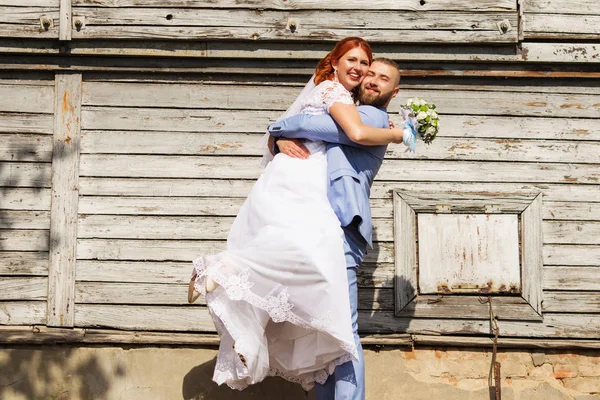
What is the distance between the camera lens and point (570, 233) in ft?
19.0

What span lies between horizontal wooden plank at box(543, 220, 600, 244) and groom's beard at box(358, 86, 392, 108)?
2018mm

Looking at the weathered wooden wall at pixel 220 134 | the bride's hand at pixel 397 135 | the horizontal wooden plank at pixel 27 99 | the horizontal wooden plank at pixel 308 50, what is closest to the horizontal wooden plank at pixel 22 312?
the weathered wooden wall at pixel 220 134

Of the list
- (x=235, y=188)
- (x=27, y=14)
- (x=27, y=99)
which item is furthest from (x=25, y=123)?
(x=235, y=188)

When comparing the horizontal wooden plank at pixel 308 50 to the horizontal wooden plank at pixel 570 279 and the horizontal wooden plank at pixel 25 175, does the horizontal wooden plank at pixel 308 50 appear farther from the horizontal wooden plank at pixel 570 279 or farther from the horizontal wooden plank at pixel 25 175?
the horizontal wooden plank at pixel 570 279

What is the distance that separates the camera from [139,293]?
5.70 meters

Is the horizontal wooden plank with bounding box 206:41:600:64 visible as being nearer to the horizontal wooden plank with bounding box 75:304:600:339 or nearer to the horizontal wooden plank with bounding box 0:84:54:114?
the horizontal wooden plank with bounding box 0:84:54:114

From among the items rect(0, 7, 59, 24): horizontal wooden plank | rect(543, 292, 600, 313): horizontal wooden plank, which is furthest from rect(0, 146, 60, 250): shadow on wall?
rect(543, 292, 600, 313): horizontal wooden plank

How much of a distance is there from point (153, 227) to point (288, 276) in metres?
1.97

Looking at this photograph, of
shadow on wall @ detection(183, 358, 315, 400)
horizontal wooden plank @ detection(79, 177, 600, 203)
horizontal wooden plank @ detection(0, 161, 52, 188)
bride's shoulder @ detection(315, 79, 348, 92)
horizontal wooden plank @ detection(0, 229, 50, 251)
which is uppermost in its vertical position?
bride's shoulder @ detection(315, 79, 348, 92)

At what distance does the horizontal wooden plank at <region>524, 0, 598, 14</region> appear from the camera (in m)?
5.84

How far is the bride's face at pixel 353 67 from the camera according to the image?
4.53 meters

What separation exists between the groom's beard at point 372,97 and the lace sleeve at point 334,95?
0.09m

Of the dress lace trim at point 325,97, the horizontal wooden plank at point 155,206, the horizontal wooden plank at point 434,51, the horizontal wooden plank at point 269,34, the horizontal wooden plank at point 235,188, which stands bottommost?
the horizontal wooden plank at point 155,206

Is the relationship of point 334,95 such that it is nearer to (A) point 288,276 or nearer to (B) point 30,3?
(A) point 288,276
